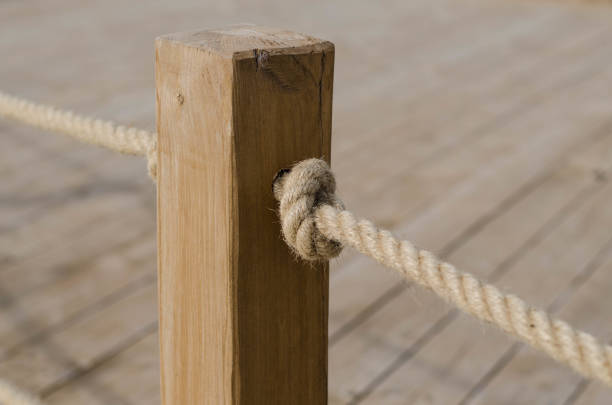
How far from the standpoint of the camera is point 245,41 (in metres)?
0.65

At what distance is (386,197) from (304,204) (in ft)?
5.10

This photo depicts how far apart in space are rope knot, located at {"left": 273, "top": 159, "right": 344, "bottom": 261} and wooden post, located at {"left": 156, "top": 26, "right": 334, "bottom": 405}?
0.02 metres

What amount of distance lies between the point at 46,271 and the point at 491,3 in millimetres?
3227

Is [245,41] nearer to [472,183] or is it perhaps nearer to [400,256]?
[400,256]

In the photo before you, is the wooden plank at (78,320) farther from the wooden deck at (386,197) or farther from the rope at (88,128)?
the rope at (88,128)

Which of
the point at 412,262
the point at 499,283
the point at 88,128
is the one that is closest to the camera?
the point at 412,262

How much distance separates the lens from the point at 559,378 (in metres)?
1.50

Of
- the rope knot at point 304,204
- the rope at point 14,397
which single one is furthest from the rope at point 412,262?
the rope at point 14,397

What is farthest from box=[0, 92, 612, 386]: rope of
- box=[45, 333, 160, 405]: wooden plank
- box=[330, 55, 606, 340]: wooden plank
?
box=[330, 55, 606, 340]: wooden plank

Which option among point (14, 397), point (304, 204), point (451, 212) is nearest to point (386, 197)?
point (451, 212)

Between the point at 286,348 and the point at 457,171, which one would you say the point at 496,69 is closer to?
the point at 457,171

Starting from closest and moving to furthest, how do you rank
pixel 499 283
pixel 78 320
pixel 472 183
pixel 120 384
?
pixel 120 384
pixel 78 320
pixel 499 283
pixel 472 183

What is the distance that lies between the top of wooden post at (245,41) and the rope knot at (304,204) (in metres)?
0.09

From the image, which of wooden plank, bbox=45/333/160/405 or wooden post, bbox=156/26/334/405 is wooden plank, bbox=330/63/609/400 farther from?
wooden post, bbox=156/26/334/405
